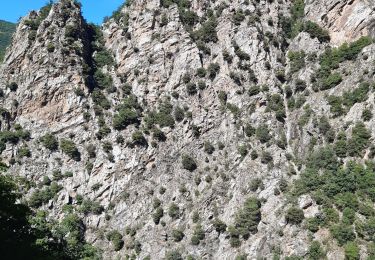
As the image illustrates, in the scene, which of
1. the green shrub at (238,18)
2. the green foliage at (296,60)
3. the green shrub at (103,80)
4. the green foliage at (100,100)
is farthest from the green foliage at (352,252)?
the green shrub at (103,80)

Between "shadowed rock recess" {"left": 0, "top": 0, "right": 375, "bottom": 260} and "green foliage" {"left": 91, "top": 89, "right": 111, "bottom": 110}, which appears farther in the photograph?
"green foliage" {"left": 91, "top": 89, "right": 111, "bottom": 110}

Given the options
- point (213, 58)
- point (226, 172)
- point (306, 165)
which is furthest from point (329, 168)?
point (213, 58)

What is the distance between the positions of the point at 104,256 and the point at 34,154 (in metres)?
20.8

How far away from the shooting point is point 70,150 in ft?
243

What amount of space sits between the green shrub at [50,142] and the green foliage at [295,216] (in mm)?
37993

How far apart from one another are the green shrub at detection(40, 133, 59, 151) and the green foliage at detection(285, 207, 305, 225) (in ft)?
125

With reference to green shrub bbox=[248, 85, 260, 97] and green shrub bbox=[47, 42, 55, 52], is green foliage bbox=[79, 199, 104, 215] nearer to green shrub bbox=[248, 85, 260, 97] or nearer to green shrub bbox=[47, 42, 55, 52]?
green shrub bbox=[248, 85, 260, 97]

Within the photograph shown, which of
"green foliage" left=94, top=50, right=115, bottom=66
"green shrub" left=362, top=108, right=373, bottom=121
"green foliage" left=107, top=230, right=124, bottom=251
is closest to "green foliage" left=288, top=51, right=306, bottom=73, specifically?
"green shrub" left=362, top=108, right=373, bottom=121

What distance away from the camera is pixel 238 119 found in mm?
73625

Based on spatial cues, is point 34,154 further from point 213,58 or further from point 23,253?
point 23,253

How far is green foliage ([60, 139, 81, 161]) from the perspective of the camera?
7419 centimetres

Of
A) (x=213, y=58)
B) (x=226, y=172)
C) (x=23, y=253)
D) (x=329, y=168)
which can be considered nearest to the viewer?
(x=23, y=253)

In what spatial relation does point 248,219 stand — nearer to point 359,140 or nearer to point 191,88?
point 359,140

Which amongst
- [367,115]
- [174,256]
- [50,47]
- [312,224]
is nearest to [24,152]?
[50,47]
